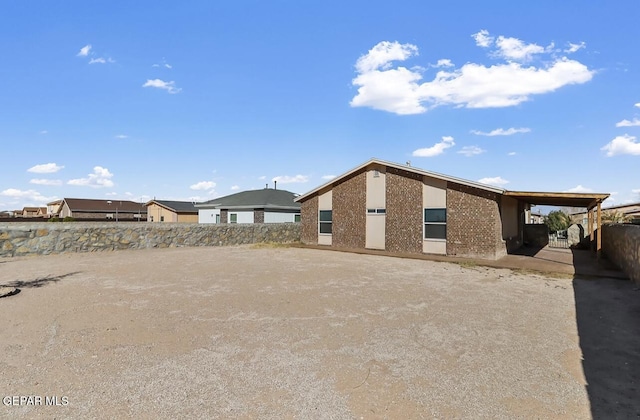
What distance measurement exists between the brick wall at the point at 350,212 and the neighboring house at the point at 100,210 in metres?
44.4

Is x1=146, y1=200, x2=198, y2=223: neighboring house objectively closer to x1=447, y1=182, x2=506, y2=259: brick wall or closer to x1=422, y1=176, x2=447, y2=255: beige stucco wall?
x1=422, y1=176, x2=447, y2=255: beige stucco wall

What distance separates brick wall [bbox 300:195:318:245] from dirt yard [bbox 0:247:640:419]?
11.5 meters

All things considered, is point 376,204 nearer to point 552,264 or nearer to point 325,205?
point 325,205

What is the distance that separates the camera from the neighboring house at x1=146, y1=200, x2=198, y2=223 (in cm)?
4366

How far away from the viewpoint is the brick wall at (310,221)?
69.2ft

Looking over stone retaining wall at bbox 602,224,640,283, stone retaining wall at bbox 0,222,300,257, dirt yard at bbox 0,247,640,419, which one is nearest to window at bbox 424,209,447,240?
stone retaining wall at bbox 602,224,640,283

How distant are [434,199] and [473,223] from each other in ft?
6.79

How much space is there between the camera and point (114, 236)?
16.9m

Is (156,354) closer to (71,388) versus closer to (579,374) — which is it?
(71,388)

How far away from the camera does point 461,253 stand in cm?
1559

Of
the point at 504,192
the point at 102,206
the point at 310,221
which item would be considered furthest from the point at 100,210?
the point at 504,192

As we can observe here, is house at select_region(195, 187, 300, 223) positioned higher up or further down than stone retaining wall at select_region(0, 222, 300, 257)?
higher up

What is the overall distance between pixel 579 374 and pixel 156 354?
5350mm

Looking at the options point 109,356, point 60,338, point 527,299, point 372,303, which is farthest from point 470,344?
point 60,338
